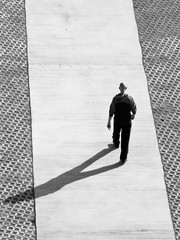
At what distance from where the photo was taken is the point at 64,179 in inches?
507

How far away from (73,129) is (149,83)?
1.57 meters

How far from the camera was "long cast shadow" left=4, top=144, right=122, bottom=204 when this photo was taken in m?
12.6

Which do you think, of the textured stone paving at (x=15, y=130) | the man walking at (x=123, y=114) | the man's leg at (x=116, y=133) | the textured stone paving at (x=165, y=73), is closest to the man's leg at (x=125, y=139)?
the man walking at (x=123, y=114)

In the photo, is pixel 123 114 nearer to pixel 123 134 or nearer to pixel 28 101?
pixel 123 134

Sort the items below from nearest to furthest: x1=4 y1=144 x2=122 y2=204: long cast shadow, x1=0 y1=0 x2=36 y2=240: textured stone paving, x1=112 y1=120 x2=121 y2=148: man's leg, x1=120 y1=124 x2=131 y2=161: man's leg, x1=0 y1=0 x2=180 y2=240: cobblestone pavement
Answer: x1=0 y1=0 x2=36 y2=240: textured stone paving
x1=0 y1=0 x2=180 y2=240: cobblestone pavement
x1=4 y1=144 x2=122 y2=204: long cast shadow
x1=120 y1=124 x2=131 y2=161: man's leg
x1=112 y1=120 x2=121 y2=148: man's leg

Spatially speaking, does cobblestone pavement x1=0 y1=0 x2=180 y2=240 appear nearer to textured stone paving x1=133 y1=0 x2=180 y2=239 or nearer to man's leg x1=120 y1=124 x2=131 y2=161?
textured stone paving x1=133 y1=0 x2=180 y2=239

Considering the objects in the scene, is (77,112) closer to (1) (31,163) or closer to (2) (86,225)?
(1) (31,163)

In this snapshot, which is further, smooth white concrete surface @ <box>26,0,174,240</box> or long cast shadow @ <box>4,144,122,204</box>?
long cast shadow @ <box>4,144,122,204</box>

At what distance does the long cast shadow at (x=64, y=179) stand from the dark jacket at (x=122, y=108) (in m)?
0.63

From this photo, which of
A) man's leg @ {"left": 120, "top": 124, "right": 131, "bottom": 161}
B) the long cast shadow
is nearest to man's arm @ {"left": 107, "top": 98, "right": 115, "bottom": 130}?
man's leg @ {"left": 120, "top": 124, "right": 131, "bottom": 161}

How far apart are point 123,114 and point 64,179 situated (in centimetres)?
112

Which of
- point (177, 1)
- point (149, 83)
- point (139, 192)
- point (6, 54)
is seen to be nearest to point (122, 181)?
point (139, 192)

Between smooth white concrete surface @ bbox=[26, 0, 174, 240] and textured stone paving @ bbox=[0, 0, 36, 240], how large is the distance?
0.39 ft

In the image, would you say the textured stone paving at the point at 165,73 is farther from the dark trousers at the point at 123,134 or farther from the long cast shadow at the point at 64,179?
the long cast shadow at the point at 64,179
